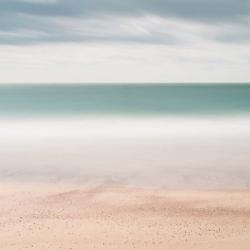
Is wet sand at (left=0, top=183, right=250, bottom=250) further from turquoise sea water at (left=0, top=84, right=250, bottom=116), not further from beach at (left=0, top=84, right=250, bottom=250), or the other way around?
turquoise sea water at (left=0, top=84, right=250, bottom=116)

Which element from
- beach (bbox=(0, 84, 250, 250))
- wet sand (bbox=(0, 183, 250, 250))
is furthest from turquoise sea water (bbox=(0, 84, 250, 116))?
wet sand (bbox=(0, 183, 250, 250))

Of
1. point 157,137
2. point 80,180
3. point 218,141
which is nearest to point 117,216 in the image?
point 80,180

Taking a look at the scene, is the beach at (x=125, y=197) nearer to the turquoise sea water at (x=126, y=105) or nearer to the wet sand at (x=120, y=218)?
the wet sand at (x=120, y=218)

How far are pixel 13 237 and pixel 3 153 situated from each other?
547 inches

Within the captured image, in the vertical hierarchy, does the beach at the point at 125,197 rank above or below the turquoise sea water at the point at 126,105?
above

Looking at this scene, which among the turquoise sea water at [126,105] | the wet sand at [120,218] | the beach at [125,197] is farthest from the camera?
the turquoise sea water at [126,105]

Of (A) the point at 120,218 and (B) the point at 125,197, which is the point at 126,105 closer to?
(B) the point at 125,197

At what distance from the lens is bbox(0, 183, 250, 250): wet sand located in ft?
37.6

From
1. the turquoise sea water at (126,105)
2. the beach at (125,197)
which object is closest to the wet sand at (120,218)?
the beach at (125,197)

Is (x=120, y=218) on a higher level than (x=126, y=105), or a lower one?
higher

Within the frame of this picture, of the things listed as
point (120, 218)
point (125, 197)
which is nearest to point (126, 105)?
point (125, 197)

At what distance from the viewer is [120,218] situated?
1330cm

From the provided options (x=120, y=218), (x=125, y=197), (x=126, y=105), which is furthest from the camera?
(x=126, y=105)

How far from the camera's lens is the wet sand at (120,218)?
11.5 m
